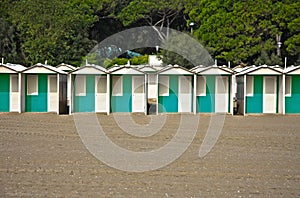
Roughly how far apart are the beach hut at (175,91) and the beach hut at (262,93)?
251 cm

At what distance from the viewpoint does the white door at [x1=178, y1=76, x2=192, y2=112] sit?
26.1m

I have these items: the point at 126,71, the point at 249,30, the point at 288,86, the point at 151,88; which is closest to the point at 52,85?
the point at 126,71

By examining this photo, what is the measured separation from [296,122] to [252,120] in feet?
6.13

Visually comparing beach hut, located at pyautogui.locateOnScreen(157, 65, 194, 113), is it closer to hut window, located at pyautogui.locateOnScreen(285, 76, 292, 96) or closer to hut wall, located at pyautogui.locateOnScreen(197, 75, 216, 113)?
hut wall, located at pyautogui.locateOnScreen(197, 75, 216, 113)

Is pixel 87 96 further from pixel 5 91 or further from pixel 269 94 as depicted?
pixel 269 94

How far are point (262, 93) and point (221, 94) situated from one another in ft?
6.28

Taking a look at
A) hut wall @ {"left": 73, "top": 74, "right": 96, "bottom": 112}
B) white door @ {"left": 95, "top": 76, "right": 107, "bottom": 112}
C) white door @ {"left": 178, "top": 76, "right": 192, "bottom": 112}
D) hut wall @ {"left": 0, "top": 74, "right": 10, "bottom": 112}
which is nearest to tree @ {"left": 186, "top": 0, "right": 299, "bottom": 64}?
white door @ {"left": 178, "top": 76, "right": 192, "bottom": 112}

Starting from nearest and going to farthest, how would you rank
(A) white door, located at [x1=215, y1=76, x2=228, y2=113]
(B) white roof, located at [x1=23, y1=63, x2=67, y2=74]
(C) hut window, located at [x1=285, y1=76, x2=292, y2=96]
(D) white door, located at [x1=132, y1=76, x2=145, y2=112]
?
(B) white roof, located at [x1=23, y1=63, x2=67, y2=74]
(D) white door, located at [x1=132, y1=76, x2=145, y2=112]
(C) hut window, located at [x1=285, y1=76, x2=292, y2=96]
(A) white door, located at [x1=215, y1=76, x2=228, y2=113]

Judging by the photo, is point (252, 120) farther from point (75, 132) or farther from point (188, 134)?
point (75, 132)

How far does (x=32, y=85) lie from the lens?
25.3 metres

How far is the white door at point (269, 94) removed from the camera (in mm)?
26000

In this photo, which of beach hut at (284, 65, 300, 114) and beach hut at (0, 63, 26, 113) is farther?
beach hut at (284, 65, 300, 114)

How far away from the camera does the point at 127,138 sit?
52.7ft

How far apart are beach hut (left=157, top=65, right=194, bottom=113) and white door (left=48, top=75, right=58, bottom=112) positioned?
4752mm
